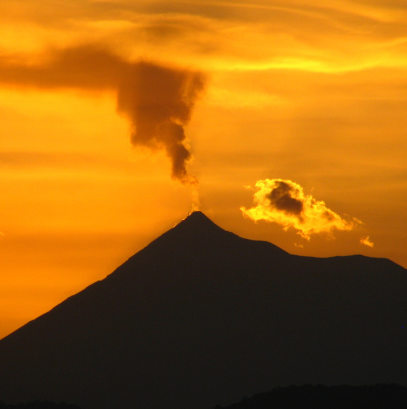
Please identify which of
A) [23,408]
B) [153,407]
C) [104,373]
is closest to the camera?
[23,408]

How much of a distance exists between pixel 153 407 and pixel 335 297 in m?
43.0

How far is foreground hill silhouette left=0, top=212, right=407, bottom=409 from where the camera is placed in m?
153

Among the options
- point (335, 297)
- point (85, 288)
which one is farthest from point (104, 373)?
point (335, 297)

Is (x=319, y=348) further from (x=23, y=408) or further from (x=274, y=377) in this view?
(x=23, y=408)

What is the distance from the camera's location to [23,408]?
11838 centimetres

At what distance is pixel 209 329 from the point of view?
165000mm

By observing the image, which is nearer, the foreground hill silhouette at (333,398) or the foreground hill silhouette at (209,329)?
the foreground hill silhouette at (333,398)

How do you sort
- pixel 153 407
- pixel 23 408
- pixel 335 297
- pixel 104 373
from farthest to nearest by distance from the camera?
1. pixel 335 297
2. pixel 104 373
3. pixel 153 407
4. pixel 23 408

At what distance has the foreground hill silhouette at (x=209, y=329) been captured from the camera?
152625 millimetres

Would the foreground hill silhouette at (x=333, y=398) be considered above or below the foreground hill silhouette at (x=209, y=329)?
below

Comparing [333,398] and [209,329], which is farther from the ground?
[209,329]

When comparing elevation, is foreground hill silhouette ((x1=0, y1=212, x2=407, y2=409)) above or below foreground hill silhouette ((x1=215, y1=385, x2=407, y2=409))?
above

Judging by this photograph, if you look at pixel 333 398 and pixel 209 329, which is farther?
pixel 209 329

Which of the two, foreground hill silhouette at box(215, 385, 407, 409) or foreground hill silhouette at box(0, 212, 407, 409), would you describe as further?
foreground hill silhouette at box(0, 212, 407, 409)
